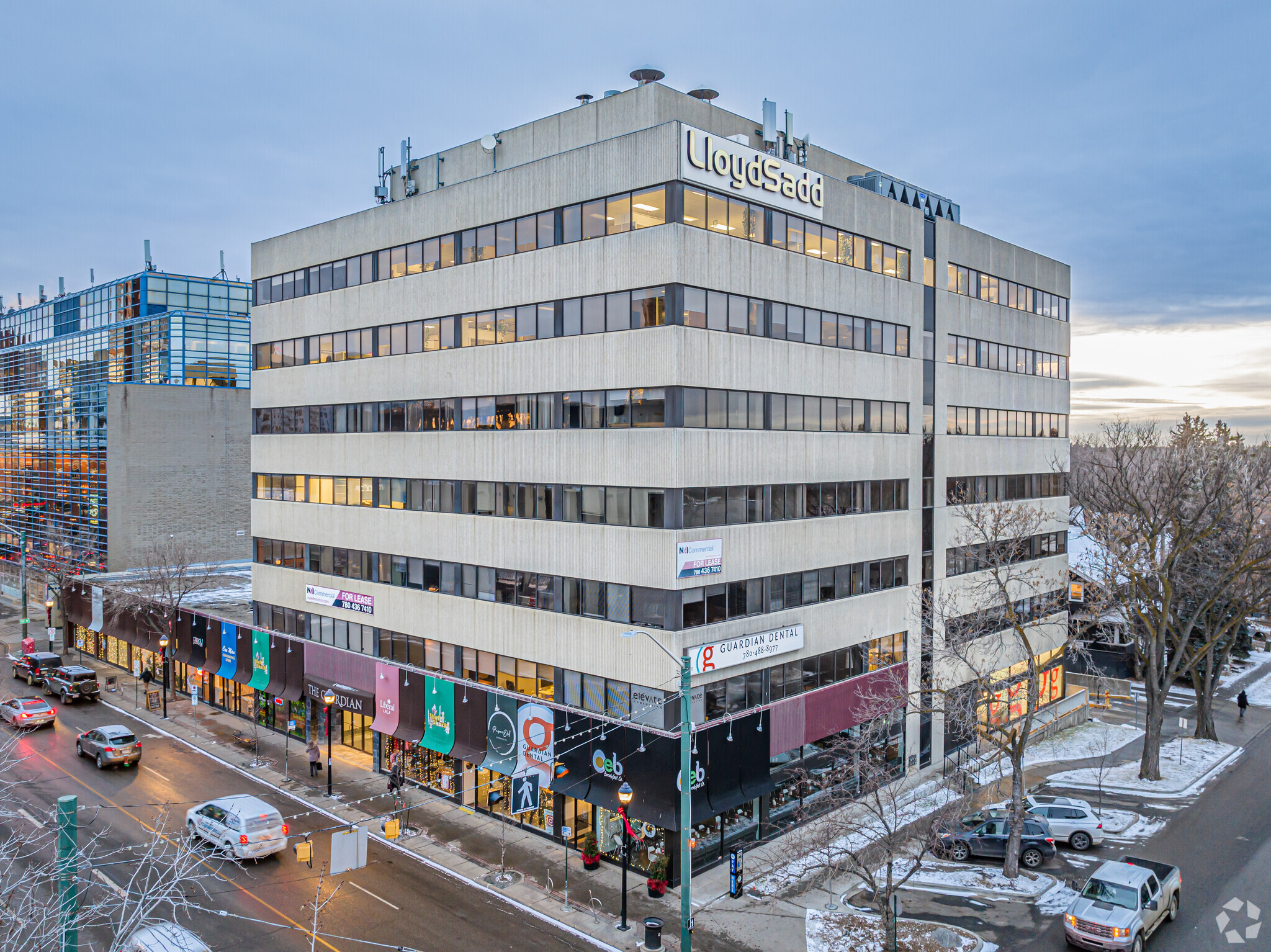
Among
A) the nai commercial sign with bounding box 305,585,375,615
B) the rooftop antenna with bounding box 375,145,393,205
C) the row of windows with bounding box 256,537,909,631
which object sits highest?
the rooftop antenna with bounding box 375,145,393,205

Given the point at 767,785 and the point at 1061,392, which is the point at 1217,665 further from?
the point at 767,785

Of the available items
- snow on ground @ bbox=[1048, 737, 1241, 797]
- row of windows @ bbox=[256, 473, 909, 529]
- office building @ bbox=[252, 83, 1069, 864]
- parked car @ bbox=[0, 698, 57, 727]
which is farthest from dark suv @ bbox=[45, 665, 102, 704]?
snow on ground @ bbox=[1048, 737, 1241, 797]

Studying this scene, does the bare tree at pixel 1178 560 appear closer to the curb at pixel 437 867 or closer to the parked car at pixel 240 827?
the curb at pixel 437 867

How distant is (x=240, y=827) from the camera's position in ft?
89.5

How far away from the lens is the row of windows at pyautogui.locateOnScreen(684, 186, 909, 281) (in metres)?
27.6

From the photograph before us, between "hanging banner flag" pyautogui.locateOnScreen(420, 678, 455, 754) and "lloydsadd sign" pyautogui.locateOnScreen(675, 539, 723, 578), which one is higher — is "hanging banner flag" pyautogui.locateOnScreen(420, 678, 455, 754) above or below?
below

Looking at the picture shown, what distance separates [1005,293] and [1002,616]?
16.4m

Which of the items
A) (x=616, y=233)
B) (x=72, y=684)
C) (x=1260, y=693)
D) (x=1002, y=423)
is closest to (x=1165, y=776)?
(x=1002, y=423)

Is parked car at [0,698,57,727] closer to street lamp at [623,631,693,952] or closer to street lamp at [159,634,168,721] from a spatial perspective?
street lamp at [159,634,168,721]

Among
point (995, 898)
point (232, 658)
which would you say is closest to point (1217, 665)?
point (995, 898)

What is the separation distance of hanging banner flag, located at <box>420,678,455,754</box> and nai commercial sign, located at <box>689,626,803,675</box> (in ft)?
37.0

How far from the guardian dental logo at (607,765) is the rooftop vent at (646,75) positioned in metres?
23.6

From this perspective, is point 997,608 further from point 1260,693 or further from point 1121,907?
point 1260,693

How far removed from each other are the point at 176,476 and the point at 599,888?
57567 millimetres
